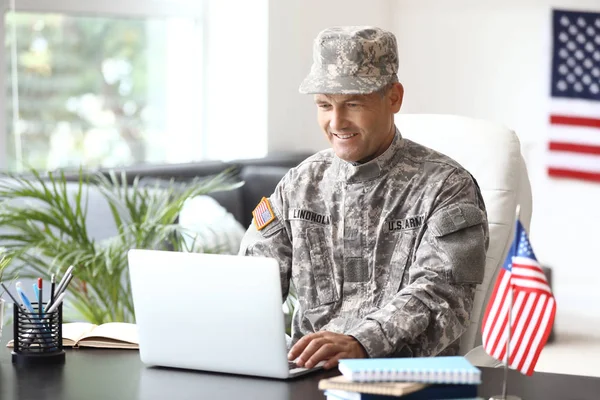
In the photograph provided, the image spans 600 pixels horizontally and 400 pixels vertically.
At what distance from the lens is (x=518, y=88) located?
570cm

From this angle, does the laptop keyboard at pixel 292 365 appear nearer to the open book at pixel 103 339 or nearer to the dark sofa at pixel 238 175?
the open book at pixel 103 339

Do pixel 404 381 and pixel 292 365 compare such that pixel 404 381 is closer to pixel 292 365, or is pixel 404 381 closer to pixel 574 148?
pixel 292 365

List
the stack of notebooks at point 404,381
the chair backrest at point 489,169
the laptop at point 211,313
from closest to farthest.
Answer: the stack of notebooks at point 404,381, the laptop at point 211,313, the chair backrest at point 489,169

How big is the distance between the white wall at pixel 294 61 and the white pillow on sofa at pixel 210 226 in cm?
143

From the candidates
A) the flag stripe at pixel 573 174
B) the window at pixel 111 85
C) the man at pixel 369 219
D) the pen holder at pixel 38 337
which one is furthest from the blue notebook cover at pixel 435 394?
the flag stripe at pixel 573 174

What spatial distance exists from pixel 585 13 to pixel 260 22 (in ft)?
5.76

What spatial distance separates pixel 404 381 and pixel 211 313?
0.40m

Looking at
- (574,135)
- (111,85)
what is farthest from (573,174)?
(111,85)

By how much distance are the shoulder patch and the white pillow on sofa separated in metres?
1.09

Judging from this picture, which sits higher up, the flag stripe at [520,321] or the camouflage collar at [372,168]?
the camouflage collar at [372,168]

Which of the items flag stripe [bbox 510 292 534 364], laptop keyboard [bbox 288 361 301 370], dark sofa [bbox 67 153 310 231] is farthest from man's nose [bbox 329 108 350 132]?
dark sofa [bbox 67 153 310 231]

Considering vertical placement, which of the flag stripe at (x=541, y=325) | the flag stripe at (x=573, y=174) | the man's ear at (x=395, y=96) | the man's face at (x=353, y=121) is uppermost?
the man's ear at (x=395, y=96)

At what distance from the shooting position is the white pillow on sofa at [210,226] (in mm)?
3439

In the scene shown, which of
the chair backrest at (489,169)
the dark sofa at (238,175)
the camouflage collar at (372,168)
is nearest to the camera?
the camouflage collar at (372,168)
